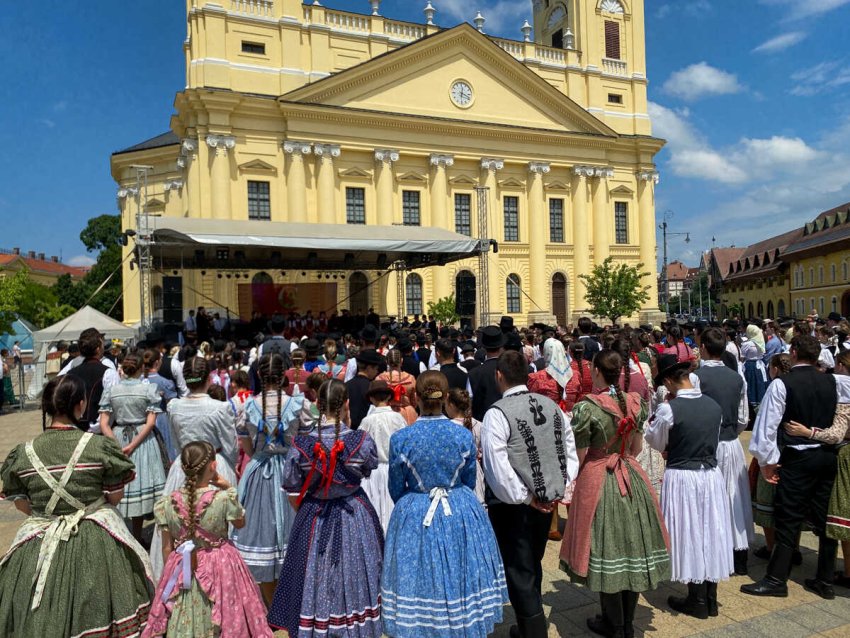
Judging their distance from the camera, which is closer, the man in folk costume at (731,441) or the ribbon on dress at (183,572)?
the ribbon on dress at (183,572)

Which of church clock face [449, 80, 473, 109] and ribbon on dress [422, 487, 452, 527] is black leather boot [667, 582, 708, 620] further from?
Result: church clock face [449, 80, 473, 109]

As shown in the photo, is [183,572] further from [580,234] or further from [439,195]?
[580,234]

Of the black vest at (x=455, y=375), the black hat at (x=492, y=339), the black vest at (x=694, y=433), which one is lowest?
the black vest at (x=694, y=433)

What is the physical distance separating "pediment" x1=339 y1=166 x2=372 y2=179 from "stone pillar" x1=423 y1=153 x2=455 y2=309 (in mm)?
3480

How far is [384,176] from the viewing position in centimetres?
2967

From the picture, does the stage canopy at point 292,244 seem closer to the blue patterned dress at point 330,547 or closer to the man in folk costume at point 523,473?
the blue patterned dress at point 330,547

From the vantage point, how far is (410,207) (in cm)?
3106

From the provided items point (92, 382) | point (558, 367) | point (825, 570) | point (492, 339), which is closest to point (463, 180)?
point (558, 367)

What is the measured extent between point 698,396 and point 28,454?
4.47m

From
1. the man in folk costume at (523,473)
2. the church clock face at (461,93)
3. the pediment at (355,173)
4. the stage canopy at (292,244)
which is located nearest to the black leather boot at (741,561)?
the man in folk costume at (523,473)

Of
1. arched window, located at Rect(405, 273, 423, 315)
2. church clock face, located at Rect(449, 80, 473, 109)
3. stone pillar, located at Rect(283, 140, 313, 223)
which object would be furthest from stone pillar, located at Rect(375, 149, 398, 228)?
church clock face, located at Rect(449, 80, 473, 109)

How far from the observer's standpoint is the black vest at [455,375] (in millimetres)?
7043

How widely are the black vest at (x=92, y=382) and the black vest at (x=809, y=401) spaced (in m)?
7.09

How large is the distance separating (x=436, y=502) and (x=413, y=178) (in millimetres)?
28575
